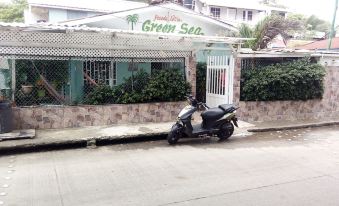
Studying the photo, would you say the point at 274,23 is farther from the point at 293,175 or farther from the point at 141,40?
the point at 293,175

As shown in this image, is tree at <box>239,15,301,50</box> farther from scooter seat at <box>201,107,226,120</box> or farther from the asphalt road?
the asphalt road

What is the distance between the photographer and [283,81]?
10.4 m

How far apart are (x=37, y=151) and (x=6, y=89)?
2.24m

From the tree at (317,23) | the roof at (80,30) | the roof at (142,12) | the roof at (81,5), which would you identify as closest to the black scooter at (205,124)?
the roof at (80,30)

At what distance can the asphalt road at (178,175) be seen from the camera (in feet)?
14.9

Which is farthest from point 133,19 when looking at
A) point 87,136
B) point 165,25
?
point 87,136

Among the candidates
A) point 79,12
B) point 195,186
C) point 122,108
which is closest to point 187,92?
point 122,108

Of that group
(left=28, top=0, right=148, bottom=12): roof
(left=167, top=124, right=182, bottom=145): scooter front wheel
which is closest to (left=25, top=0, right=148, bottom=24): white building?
(left=28, top=0, right=148, bottom=12): roof

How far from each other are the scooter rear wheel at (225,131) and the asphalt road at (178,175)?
13.9 inches

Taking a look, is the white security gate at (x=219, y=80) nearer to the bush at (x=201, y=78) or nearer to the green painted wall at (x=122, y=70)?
the bush at (x=201, y=78)

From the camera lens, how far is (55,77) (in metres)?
8.91

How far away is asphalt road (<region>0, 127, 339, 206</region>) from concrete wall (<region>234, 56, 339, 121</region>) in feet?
8.59

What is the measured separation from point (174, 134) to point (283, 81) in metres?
4.59

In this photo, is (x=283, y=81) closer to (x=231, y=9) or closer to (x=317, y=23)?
(x=231, y=9)
